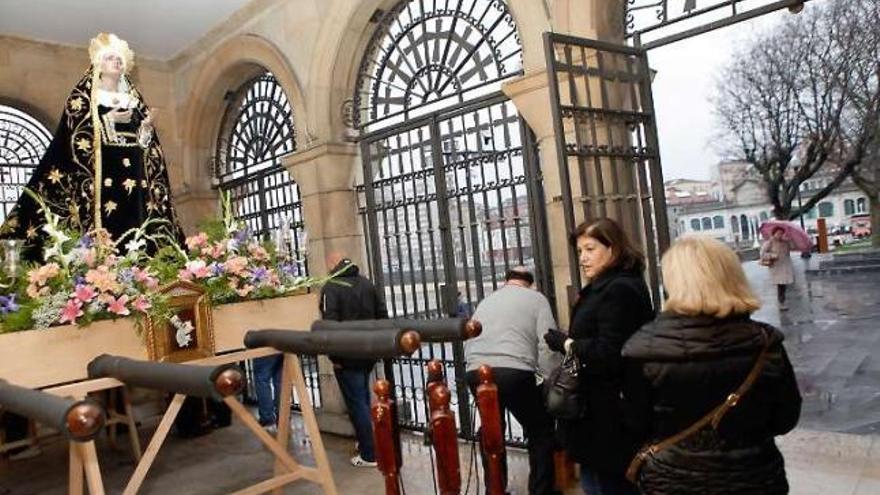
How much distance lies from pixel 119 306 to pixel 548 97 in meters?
2.86

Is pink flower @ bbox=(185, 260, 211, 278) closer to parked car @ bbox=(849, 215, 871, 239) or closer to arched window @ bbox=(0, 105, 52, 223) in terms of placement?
arched window @ bbox=(0, 105, 52, 223)

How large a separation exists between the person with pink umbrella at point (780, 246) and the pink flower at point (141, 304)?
875cm

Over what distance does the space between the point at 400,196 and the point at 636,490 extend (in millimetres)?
3777

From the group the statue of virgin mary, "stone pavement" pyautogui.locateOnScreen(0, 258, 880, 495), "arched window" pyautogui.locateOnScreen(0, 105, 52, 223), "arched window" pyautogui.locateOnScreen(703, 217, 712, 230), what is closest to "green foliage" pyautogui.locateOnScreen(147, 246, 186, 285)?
the statue of virgin mary

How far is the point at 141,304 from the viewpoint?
2.86 metres

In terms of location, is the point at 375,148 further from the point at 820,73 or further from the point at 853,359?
the point at 820,73

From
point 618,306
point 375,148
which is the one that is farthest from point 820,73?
point 618,306

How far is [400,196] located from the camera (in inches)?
235

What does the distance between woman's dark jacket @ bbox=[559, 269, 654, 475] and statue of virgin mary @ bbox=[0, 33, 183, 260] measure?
2.48 m

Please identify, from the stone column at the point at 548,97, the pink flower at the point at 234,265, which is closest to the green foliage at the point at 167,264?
the pink flower at the point at 234,265

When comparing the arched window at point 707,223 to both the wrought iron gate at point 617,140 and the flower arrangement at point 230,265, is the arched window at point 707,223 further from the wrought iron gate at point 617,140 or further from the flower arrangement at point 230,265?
the flower arrangement at point 230,265

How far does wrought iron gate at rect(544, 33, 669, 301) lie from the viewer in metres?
3.96

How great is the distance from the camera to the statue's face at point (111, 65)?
3898 mm

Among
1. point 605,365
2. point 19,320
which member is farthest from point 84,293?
point 605,365
